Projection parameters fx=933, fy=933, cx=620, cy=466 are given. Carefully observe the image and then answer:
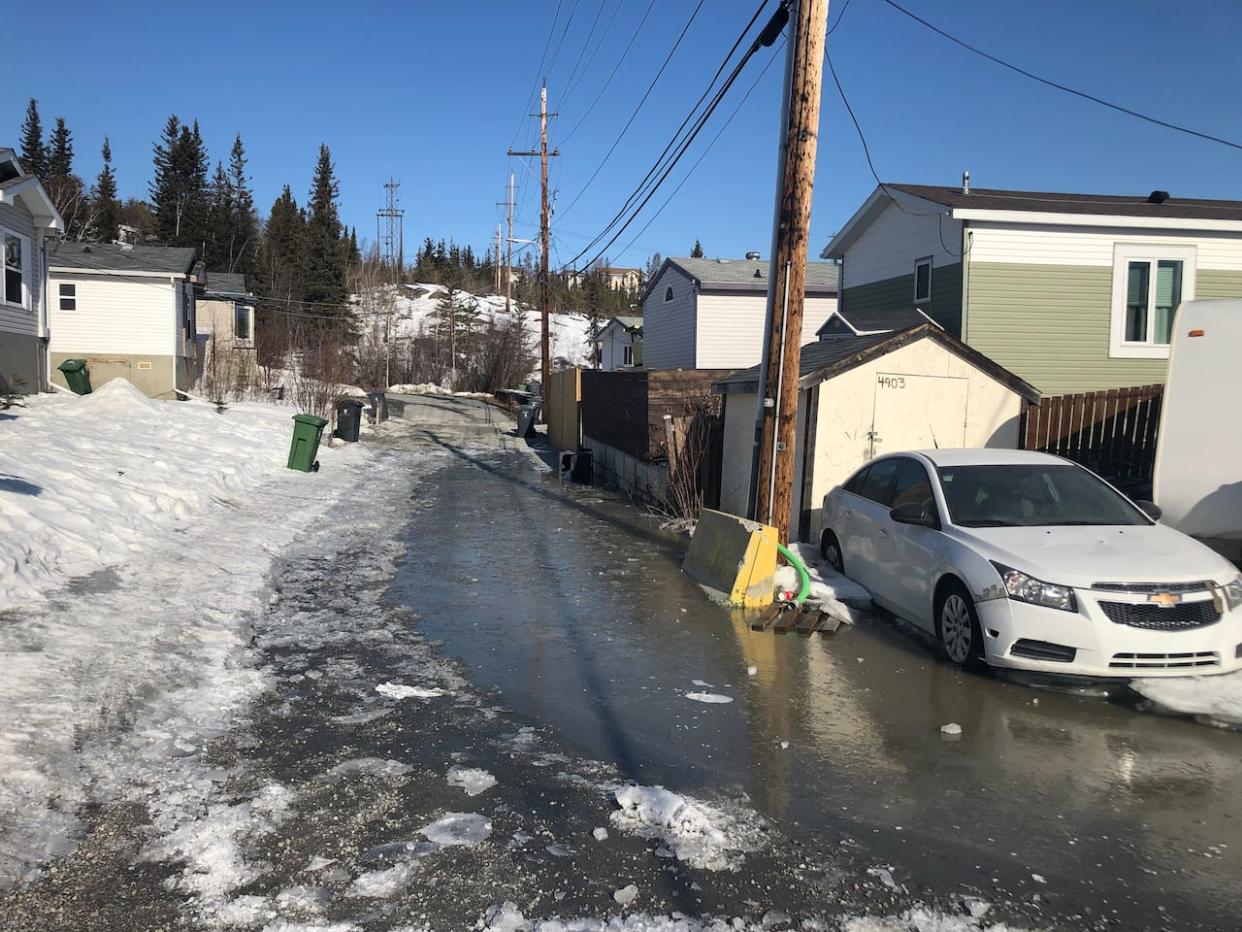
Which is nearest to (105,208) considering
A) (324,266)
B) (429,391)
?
(324,266)

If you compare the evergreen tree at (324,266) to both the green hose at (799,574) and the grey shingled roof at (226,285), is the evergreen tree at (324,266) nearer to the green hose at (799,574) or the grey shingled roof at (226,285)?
the grey shingled roof at (226,285)

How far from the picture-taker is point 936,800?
4.50 metres

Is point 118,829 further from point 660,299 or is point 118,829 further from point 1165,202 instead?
point 660,299

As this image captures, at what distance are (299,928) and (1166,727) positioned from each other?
490 centimetres

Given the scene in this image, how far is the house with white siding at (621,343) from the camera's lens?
48.7 meters

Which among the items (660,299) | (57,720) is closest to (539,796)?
(57,720)

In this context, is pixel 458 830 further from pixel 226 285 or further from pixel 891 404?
pixel 226 285

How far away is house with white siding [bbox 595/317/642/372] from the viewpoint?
160ft

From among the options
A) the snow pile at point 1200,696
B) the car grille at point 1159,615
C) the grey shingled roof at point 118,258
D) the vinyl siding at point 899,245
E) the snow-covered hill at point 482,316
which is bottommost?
the snow pile at point 1200,696

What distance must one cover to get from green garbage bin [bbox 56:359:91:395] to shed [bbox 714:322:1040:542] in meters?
24.5

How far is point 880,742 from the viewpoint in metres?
5.30

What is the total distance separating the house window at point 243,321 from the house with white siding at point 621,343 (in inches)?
734

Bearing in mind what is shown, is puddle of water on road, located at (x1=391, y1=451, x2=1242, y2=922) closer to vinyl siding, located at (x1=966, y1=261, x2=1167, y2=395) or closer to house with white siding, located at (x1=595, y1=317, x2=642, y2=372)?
vinyl siding, located at (x1=966, y1=261, x2=1167, y2=395)

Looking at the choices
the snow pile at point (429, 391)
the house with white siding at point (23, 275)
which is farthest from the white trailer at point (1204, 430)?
the snow pile at point (429, 391)
